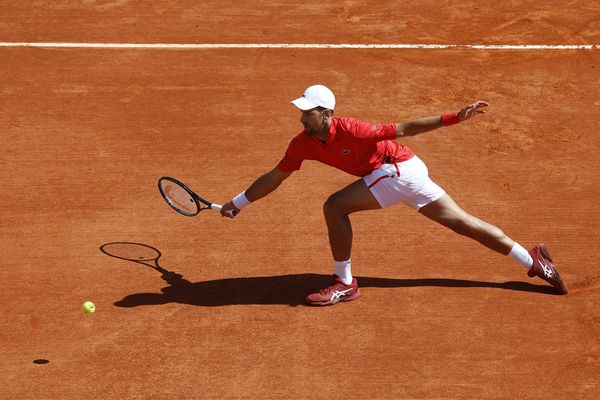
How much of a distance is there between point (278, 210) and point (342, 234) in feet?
5.91

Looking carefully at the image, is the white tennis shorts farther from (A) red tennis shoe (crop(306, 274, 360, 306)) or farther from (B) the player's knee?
(A) red tennis shoe (crop(306, 274, 360, 306))

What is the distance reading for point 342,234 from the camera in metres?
9.48

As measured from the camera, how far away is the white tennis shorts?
932 centimetres

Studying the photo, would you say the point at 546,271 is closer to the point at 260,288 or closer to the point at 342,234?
the point at 342,234

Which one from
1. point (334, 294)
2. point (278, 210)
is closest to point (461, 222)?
point (334, 294)

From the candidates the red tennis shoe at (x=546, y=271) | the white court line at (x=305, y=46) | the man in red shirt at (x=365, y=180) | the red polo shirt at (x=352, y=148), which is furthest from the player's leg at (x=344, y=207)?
the white court line at (x=305, y=46)

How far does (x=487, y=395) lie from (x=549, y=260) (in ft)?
6.01

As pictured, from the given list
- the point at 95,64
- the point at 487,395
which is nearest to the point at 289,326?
the point at 487,395

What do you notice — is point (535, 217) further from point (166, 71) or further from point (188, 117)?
point (166, 71)

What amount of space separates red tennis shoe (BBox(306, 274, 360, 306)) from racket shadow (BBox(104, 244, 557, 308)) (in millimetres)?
183

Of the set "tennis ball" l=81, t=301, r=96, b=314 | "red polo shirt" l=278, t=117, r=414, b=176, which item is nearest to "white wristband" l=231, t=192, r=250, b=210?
"red polo shirt" l=278, t=117, r=414, b=176

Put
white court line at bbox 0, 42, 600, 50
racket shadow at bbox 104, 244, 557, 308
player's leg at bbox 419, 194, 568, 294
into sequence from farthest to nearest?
white court line at bbox 0, 42, 600, 50, racket shadow at bbox 104, 244, 557, 308, player's leg at bbox 419, 194, 568, 294

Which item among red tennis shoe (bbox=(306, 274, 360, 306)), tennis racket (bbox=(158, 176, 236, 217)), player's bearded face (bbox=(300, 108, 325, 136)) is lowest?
red tennis shoe (bbox=(306, 274, 360, 306))

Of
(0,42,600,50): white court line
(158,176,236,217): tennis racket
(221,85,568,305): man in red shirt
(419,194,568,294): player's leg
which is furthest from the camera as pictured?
(0,42,600,50): white court line
